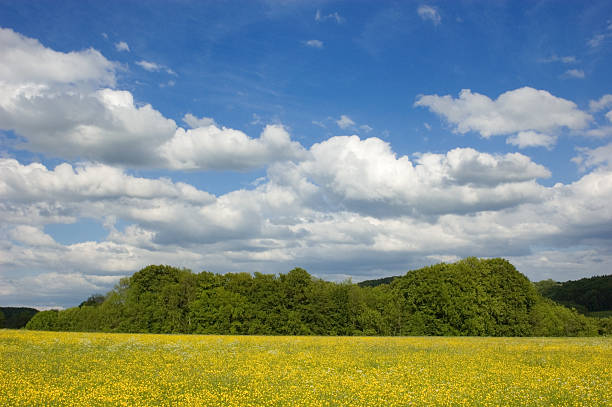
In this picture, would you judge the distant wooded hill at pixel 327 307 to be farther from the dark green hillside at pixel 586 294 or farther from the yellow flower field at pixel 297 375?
the dark green hillside at pixel 586 294

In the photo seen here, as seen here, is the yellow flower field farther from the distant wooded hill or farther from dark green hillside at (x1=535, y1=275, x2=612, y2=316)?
dark green hillside at (x1=535, y1=275, x2=612, y2=316)

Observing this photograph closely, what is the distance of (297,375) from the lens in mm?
24438

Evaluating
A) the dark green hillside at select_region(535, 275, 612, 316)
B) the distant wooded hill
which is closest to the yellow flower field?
the distant wooded hill

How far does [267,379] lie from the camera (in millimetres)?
23188

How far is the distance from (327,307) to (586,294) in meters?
104

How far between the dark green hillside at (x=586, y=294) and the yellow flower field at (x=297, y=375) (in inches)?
4282

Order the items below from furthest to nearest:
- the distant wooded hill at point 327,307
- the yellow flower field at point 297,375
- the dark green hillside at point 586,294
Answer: the dark green hillside at point 586,294 → the distant wooded hill at point 327,307 → the yellow flower field at point 297,375

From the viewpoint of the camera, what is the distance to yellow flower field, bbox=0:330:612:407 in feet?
62.2

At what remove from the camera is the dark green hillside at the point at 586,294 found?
12568cm

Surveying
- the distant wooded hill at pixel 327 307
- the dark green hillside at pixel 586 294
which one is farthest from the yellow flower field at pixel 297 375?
the dark green hillside at pixel 586 294

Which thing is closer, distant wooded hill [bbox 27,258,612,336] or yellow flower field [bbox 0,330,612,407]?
yellow flower field [bbox 0,330,612,407]

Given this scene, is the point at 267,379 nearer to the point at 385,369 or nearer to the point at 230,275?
the point at 385,369

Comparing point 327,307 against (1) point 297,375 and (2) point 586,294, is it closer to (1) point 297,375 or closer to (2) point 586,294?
(1) point 297,375

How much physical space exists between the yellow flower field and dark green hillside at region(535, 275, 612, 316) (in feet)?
357
